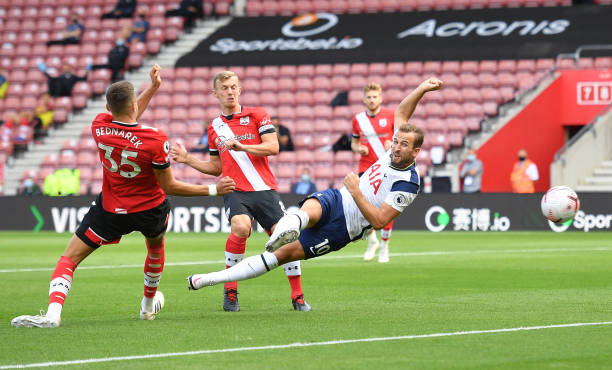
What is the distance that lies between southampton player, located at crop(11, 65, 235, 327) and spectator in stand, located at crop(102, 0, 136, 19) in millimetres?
28942

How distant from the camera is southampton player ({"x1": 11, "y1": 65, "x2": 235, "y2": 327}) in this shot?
8.23m

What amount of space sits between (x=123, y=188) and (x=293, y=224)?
4.55 ft

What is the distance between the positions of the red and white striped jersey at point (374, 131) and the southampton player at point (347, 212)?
6007 mm

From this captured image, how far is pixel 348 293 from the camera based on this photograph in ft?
36.4

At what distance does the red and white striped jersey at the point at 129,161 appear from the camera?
8.23 metres

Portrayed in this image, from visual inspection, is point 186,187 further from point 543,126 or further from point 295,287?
point 543,126

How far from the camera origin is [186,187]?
8.30 m

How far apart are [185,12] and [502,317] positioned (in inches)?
1130

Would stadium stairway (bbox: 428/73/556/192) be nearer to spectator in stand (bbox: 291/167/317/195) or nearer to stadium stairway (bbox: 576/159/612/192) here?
stadium stairway (bbox: 576/159/612/192)

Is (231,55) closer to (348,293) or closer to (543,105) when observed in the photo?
(543,105)

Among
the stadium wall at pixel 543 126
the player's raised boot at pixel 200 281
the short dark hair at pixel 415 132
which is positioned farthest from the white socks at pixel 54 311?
the stadium wall at pixel 543 126

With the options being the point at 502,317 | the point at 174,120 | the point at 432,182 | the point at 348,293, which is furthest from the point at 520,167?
the point at 502,317

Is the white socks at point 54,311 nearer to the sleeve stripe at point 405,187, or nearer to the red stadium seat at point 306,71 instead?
the sleeve stripe at point 405,187

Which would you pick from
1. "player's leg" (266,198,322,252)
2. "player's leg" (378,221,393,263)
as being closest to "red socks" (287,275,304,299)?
"player's leg" (266,198,322,252)
